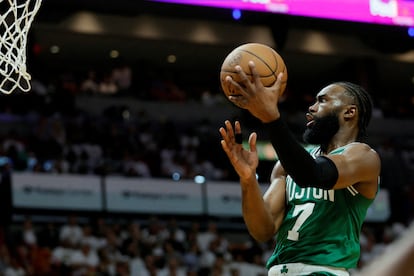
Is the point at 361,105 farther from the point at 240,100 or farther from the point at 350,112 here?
the point at 240,100

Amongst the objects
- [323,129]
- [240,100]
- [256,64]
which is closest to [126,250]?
[323,129]

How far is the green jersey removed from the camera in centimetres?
397

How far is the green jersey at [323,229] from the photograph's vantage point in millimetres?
3975

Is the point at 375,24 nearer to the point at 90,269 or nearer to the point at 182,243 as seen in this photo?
the point at 182,243

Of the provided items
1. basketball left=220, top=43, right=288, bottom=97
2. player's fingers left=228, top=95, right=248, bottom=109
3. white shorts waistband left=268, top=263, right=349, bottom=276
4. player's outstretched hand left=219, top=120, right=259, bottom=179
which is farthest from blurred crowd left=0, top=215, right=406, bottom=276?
player's fingers left=228, top=95, right=248, bottom=109

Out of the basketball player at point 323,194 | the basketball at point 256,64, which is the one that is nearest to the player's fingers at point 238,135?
the basketball player at point 323,194

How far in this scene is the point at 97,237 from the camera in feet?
44.8

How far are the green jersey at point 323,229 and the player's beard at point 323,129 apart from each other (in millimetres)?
151

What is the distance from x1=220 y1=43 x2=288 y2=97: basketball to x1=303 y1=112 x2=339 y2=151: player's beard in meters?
0.50

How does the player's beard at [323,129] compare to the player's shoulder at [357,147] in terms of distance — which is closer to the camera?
the player's shoulder at [357,147]

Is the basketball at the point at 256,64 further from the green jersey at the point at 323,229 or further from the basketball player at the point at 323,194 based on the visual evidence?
the green jersey at the point at 323,229

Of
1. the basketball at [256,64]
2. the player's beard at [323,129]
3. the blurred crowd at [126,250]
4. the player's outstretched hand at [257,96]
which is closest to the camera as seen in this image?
the player's outstretched hand at [257,96]

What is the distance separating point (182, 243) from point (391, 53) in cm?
1144

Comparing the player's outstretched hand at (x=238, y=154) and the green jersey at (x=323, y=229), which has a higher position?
the player's outstretched hand at (x=238, y=154)
